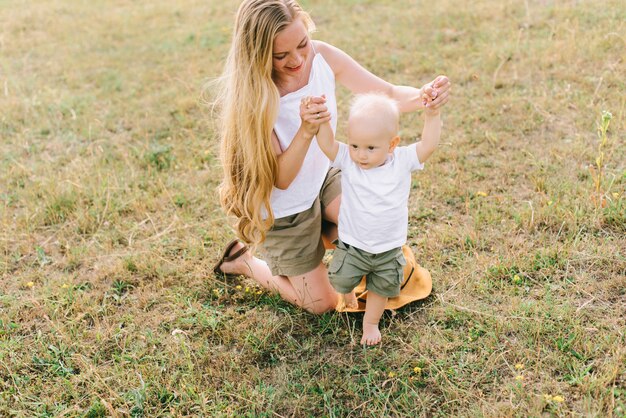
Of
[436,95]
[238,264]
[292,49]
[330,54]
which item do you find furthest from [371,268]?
[330,54]

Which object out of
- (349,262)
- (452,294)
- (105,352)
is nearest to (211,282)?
(105,352)

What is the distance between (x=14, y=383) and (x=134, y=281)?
0.93 metres

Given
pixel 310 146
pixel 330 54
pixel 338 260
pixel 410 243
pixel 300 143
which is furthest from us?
pixel 410 243

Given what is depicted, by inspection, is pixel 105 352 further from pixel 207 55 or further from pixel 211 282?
pixel 207 55

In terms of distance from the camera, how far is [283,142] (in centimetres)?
321

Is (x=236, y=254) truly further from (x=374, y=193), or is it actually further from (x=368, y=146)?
(x=368, y=146)

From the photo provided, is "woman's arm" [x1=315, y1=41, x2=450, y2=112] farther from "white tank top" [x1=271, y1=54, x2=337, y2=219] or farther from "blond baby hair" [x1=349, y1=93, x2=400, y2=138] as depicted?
"blond baby hair" [x1=349, y1=93, x2=400, y2=138]

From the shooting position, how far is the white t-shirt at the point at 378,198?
2.86m

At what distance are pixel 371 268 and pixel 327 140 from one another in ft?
2.17

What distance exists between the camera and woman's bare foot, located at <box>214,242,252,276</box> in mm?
3674

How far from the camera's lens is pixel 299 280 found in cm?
340

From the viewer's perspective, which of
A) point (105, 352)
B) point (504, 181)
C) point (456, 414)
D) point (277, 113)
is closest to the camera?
point (456, 414)

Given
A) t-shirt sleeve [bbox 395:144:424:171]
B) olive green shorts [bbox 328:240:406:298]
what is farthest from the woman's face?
olive green shorts [bbox 328:240:406:298]

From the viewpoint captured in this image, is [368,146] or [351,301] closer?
[368,146]
